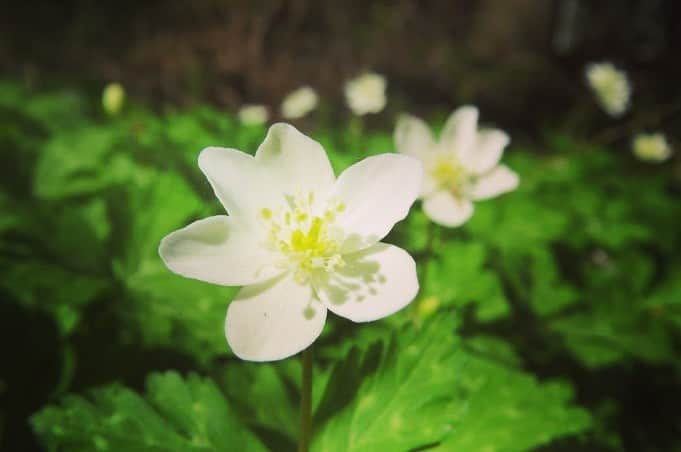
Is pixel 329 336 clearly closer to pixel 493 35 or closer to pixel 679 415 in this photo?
pixel 679 415

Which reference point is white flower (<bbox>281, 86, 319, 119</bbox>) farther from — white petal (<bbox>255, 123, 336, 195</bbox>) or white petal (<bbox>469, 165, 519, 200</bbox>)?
white petal (<bbox>255, 123, 336, 195</bbox>)

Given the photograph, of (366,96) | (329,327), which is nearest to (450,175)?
(329,327)

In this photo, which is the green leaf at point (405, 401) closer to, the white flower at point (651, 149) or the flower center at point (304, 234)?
the flower center at point (304, 234)

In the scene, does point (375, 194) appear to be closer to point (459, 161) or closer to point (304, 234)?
point (304, 234)

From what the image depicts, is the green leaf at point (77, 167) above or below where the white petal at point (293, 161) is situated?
above

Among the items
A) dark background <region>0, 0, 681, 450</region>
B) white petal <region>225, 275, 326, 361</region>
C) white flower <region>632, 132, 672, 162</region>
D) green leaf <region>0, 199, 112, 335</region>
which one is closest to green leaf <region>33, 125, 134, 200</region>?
green leaf <region>0, 199, 112, 335</region>

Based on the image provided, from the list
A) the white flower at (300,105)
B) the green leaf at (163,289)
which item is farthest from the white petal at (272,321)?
the white flower at (300,105)

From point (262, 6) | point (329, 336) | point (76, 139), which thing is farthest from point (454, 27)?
point (329, 336)
